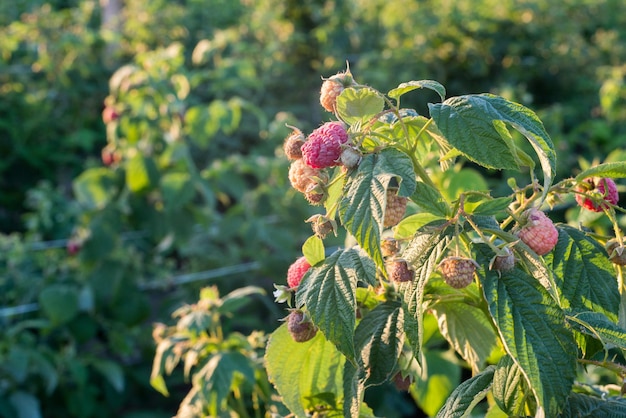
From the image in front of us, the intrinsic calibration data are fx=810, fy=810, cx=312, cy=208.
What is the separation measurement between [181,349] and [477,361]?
541 millimetres

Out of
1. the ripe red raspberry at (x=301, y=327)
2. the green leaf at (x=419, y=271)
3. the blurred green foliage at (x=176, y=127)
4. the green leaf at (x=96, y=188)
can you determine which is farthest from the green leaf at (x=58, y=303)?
the green leaf at (x=419, y=271)

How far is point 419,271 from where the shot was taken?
686 millimetres

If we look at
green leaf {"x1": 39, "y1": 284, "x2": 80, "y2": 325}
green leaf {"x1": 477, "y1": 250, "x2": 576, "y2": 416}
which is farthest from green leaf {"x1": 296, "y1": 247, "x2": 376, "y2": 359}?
green leaf {"x1": 39, "y1": 284, "x2": 80, "y2": 325}

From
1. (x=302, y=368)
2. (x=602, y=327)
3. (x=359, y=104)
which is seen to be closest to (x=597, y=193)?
(x=602, y=327)

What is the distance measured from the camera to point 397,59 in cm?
409

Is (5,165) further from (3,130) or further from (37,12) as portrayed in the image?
(37,12)

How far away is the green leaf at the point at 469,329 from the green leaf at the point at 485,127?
22 centimetres

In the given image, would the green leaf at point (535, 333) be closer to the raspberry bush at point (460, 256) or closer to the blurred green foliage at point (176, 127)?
the raspberry bush at point (460, 256)

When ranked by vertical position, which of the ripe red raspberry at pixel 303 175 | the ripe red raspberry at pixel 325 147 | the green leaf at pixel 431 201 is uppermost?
the ripe red raspberry at pixel 325 147

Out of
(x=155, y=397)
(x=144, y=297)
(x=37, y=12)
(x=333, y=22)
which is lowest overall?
(x=155, y=397)

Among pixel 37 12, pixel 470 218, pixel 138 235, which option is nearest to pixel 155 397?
pixel 138 235

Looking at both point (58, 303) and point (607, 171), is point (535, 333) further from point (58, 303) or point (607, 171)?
point (58, 303)

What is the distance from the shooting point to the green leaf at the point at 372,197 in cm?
64

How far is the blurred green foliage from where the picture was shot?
108 inches
